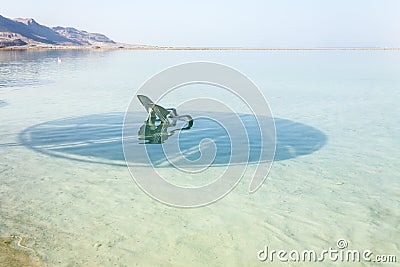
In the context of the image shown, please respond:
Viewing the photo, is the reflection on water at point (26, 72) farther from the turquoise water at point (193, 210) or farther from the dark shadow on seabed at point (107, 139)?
the turquoise water at point (193, 210)

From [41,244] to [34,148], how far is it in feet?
16.4

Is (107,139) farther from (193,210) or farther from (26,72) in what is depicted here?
(26,72)

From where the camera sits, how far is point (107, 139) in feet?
34.6

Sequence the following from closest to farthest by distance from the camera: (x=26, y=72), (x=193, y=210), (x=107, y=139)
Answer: (x=193, y=210), (x=107, y=139), (x=26, y=72)

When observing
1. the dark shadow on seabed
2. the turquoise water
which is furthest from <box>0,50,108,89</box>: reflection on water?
the turquoise water

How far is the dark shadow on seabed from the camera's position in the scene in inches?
363

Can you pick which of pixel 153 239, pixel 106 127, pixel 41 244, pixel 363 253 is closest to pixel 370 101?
pixel 106 127

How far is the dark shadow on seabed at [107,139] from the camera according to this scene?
30.2 ft

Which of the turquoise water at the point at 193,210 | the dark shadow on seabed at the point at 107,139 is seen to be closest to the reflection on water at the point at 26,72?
the dark shadow on seabed at the point at 107,139

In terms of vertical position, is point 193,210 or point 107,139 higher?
point 107,139

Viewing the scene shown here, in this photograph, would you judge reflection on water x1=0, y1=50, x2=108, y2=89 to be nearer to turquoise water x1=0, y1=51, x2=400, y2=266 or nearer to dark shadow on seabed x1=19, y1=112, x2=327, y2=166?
dark shadow on seabed x1=19, y1=112, x2=327, y2=166

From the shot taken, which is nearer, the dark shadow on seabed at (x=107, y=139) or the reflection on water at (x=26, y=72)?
the dark shadow on seabed at (x=107, y=139)

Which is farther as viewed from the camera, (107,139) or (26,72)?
(26,72)

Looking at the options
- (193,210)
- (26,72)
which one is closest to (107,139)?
(193,210)
